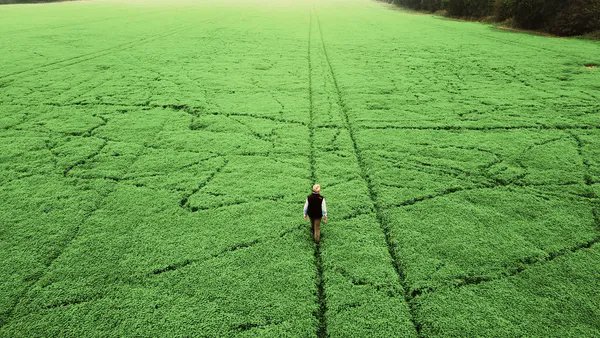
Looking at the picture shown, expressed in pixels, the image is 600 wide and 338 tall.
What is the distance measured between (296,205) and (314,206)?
959mm

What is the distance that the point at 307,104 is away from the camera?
28.9ft

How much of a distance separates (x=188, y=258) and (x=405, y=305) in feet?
7.92

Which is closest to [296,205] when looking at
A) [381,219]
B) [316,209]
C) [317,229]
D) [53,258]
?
[317,229]

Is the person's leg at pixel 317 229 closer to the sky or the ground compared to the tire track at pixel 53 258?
closer to the sky

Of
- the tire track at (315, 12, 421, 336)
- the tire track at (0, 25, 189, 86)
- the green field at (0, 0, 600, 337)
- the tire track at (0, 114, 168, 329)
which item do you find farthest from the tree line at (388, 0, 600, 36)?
the tire track at (0, 114, 168, 329)

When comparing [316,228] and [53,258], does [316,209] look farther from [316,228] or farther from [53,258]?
[53,258]

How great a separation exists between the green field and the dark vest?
16.6 inches

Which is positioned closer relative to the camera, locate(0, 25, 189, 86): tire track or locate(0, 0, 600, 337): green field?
locate(0, 0, 600, 337): green field

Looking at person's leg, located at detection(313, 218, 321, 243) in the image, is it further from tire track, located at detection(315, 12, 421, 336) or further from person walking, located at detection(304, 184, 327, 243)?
tire track, located at detection(315, 12, 421, 336)

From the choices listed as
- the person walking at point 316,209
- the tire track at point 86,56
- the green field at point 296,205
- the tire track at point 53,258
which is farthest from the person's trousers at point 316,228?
the tire track at point 86,56

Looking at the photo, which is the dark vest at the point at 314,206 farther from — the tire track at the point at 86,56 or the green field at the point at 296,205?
the tire track at the point at 86,56

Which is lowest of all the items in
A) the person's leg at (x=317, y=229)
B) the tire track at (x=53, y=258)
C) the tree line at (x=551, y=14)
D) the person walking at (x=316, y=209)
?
the tire track at (x=53, y=258)

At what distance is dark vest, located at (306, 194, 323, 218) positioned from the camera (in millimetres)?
3939

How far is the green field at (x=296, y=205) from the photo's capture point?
11.1 feet
